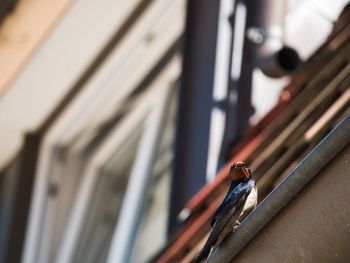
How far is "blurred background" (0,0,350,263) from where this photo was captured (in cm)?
889

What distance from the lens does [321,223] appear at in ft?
16.0

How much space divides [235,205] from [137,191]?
28.9ft

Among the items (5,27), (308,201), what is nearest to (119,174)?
(5,27)

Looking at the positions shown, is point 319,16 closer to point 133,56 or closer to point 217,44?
point 217,44

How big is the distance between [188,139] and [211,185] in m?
1.37

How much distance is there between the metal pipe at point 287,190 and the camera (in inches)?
191

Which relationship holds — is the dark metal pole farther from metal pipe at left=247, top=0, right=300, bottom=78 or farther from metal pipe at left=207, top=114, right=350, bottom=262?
metal pipe at left=207, top=114, right=350, bottom=262

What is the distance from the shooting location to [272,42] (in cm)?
1034

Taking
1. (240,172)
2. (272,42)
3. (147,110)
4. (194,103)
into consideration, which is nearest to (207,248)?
(240,172)

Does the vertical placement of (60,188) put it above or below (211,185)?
below

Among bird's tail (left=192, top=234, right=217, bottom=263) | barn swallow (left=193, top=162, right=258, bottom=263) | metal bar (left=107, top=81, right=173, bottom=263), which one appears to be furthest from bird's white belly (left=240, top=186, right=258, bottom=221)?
metal bar (left=107, top=81, right=173, bottom=263)

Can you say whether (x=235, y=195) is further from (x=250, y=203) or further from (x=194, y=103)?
(x=194, y=103)

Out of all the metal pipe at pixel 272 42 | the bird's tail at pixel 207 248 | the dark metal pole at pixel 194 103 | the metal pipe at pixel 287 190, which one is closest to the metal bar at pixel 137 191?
the dark metal pole at pixel 194 103

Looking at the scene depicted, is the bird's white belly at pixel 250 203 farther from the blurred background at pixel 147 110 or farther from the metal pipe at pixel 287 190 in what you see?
the blurred background at pixel 147 110
